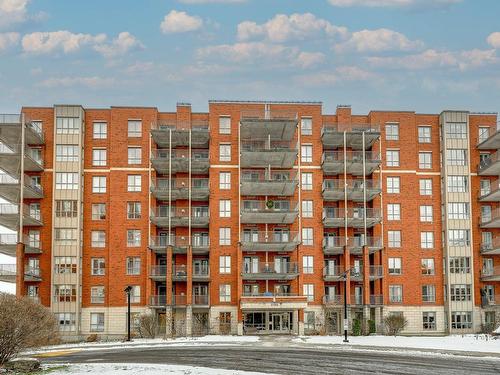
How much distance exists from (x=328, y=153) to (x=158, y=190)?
55.9ft

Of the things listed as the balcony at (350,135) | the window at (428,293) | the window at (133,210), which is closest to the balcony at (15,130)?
the window at (133,210)

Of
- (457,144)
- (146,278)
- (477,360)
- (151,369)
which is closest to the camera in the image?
(151,369)

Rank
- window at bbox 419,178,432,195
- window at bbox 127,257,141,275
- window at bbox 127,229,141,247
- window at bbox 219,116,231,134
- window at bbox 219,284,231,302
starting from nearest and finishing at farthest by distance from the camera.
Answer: window at bbox 127,257,141,275 → window at bbox 219,284,231,302 → window at bbox 127,229,141,247 → window at bbox 219,116,231,134 → window at bbox 419,178,432,195

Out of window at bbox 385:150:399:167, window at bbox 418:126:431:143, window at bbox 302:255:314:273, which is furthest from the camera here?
window at bbox 418:126:431:143

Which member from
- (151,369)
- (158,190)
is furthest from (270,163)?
(151,369)

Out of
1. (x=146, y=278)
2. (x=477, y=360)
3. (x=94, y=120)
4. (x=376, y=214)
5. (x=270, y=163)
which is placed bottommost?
(x=477, y=360)

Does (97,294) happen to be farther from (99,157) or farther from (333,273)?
(333,273)

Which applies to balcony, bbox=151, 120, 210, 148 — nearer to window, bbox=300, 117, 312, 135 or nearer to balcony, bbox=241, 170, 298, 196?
balcony, bbox=241, 170, 298, 196

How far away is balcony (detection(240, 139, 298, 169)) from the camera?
60.6 metres

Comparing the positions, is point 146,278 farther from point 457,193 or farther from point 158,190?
point 457,193

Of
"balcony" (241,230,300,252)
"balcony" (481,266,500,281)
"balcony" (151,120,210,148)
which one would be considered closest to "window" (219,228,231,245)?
"balcony" (241,230,300,252)

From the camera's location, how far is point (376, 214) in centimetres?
6391

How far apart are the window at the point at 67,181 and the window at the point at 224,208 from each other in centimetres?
1348

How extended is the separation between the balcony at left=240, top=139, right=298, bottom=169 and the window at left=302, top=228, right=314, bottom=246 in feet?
20.6
